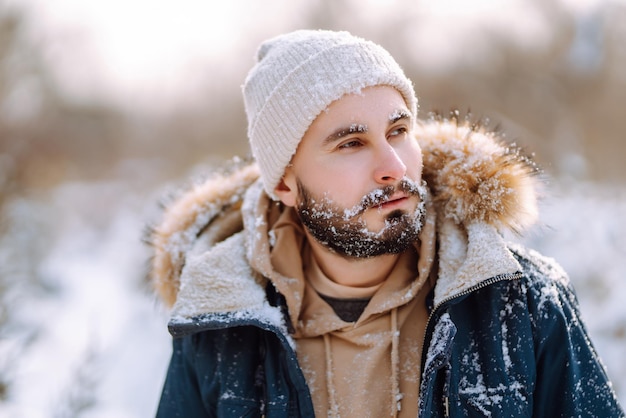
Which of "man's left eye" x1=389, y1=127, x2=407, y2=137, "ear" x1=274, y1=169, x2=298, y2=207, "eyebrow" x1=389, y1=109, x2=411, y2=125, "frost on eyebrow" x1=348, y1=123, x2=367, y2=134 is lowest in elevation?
"ear" x1=274, y1=169, x2=298, y2=207

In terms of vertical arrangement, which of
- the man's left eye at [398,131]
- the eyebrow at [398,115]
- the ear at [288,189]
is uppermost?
the eyebrow at [398,115]

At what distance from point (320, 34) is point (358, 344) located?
1.02 meters

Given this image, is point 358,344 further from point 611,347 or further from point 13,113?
point 13,113

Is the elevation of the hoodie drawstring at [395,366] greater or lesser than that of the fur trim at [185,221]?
lesser

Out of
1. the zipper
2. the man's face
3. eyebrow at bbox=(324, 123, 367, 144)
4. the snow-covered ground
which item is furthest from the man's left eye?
the snow-covered ground

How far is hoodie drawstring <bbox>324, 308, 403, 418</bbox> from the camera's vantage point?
69.0 inches

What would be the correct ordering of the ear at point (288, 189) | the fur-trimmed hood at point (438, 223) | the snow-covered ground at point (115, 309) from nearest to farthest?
the fur-trimmed hood at point (438, 223), the ear at point (288, 189), the snow-covered ground at point (115, 309)

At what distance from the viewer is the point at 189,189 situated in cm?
236

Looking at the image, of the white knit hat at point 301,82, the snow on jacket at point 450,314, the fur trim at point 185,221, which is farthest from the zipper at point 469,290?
the fur trim at point 185,221

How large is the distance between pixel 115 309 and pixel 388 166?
5.03 m

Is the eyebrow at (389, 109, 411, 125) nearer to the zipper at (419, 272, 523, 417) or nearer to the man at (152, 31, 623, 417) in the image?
the man at (152, 31, 623, 417)

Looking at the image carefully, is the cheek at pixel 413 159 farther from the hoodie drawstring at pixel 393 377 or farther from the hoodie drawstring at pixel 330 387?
the hoodie drawstring at pixel 330 387

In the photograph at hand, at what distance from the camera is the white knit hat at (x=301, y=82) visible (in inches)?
74.1

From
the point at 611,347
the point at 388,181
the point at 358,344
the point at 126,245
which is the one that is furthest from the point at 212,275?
the point at 126,245
